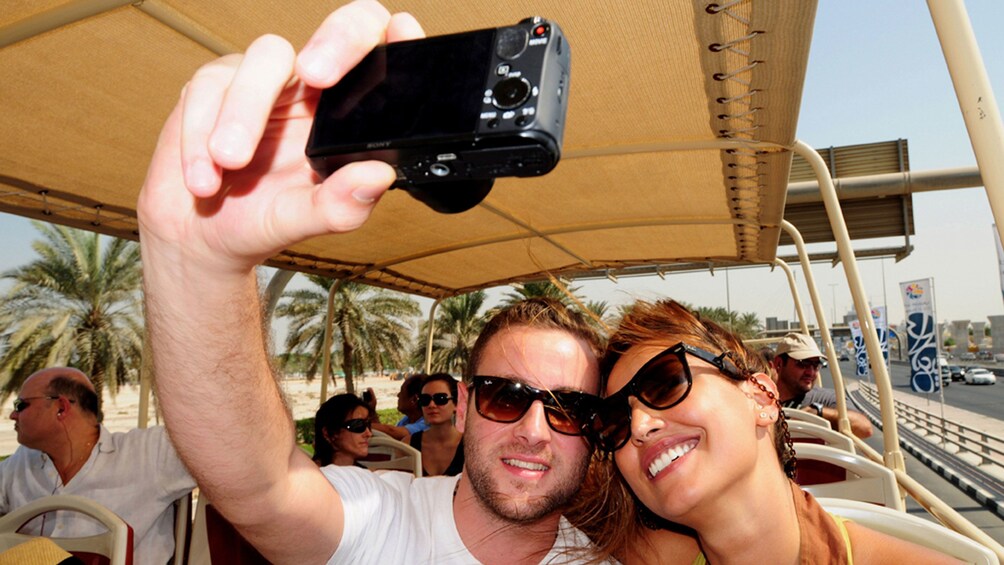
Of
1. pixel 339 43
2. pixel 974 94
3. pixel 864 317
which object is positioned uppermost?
pixel 974 94

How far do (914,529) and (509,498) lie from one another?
1192 millimetres

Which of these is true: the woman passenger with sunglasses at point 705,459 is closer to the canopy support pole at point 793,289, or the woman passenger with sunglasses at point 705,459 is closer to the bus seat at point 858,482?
the bus seat at point 858,482

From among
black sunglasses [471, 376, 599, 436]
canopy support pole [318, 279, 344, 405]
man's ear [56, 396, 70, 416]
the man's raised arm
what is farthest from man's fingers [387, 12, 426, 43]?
canopy support pole [318, 279, 344, 405]

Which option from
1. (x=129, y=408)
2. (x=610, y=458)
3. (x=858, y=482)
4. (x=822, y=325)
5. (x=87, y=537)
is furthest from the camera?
(x=129, y=408)

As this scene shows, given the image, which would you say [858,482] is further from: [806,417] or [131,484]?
[131,484]

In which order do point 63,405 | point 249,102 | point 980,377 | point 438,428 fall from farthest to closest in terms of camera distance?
point 980,377
point 438,428
point 63,405
point 249,102

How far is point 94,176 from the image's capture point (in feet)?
13.8

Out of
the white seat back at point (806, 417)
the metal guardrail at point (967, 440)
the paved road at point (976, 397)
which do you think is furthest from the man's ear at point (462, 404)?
the paved road at point (976, 397)

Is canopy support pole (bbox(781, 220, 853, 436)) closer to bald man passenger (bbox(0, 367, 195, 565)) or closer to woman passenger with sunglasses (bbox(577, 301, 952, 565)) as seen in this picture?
woman passenger with sunglasses (bbox(577, 301, 952, 565))

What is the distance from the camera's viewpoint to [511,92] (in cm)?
89

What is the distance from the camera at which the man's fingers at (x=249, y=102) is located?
836mm

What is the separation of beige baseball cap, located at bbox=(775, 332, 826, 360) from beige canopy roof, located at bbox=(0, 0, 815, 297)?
34.5 inches

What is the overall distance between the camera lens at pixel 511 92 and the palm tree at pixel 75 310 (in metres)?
22.3

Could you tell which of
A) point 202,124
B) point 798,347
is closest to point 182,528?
point 202,124
